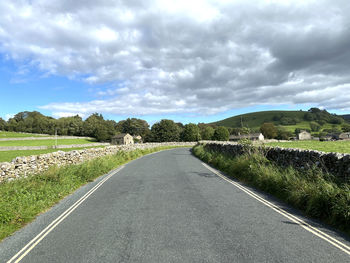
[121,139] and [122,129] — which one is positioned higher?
[122,129]

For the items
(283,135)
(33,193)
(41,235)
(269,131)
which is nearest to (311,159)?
(41,235)

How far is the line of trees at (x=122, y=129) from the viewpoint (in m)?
108

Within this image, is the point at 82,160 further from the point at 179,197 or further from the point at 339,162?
the point at 339,162

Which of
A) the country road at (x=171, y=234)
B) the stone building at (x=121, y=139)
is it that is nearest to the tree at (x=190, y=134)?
the stone building at (x=121, y=139)

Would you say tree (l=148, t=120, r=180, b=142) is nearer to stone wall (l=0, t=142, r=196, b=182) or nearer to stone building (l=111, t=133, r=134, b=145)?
stone building (l=111, t=133, r=134, b=145)

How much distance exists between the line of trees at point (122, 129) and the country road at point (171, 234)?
96429 millimetres

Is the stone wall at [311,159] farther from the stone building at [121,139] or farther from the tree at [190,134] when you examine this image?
the stone building at [121,139]

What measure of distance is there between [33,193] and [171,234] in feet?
18.7

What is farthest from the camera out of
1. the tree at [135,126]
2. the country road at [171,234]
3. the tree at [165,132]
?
the tree at [135,126]

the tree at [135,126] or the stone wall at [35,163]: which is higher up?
the tree at [135,126]

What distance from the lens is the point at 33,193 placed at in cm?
780

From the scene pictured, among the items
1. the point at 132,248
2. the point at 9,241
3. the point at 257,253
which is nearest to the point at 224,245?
the point at 257,253

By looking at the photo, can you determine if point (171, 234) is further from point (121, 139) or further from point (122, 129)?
point (122, 129)

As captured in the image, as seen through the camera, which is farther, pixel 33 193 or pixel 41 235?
pixel 33 193
